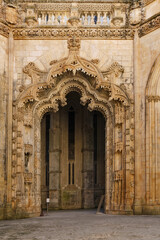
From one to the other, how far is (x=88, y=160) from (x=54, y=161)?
2217 mm

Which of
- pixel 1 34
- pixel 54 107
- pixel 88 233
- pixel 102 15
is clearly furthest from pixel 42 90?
pixel 88 233

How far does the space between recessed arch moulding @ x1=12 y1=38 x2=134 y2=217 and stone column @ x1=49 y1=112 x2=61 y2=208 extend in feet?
23.9

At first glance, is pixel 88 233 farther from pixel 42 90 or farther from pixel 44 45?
pixel 44 45

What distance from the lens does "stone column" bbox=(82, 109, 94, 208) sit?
28.6 m

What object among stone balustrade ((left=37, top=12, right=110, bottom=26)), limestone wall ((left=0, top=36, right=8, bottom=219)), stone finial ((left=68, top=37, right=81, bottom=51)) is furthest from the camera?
A: stone balustrade ((left=37, top=12, right=110, bottom=26))

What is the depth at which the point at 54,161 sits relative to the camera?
93.9 ft

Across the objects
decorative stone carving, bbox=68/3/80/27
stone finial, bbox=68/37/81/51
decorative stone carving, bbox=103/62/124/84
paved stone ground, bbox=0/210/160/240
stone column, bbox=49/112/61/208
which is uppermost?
decorative stone carving, bbox=68/3/80/27

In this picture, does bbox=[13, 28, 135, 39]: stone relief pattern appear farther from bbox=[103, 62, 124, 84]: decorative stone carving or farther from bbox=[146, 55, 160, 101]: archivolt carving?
bbox=[146, 55, 160, 101]: archivolt carving

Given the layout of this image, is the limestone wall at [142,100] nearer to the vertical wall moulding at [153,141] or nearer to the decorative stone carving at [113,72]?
the vertical wall moulding at [153,141]

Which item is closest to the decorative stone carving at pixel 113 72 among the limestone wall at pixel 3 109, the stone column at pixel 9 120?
the stone column at pixel 9 120

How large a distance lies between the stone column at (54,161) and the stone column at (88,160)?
1705mm

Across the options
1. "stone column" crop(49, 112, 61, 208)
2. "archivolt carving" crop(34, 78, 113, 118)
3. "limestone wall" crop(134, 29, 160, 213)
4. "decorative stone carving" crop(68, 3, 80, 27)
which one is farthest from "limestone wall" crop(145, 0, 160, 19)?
"stone column" crop(49, 112, 61, 208)

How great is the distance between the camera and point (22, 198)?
65.8 feet

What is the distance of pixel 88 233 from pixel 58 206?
15.1 metres
